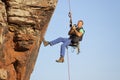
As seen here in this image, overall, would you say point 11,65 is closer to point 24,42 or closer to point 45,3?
point 24,42

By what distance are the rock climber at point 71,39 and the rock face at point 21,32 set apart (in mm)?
867

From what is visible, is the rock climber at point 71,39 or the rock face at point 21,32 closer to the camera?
the rock face at point 21,32

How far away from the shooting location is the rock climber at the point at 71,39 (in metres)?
17.9

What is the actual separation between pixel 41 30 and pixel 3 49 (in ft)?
7.65

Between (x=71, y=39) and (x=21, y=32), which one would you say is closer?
(x=21, y=32)

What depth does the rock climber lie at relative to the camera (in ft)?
58.8

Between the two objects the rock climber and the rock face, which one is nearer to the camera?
the rock face

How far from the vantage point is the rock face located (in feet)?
55.5

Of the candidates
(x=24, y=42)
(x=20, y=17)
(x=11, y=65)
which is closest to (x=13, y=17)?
(x=20, y=17)

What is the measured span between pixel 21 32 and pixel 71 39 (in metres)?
3.08

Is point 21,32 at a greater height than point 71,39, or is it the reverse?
point 21,32

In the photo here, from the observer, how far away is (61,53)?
58.9 feet

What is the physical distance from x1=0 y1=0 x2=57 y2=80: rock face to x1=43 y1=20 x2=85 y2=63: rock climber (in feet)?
2.84

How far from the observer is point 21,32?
1725cm
